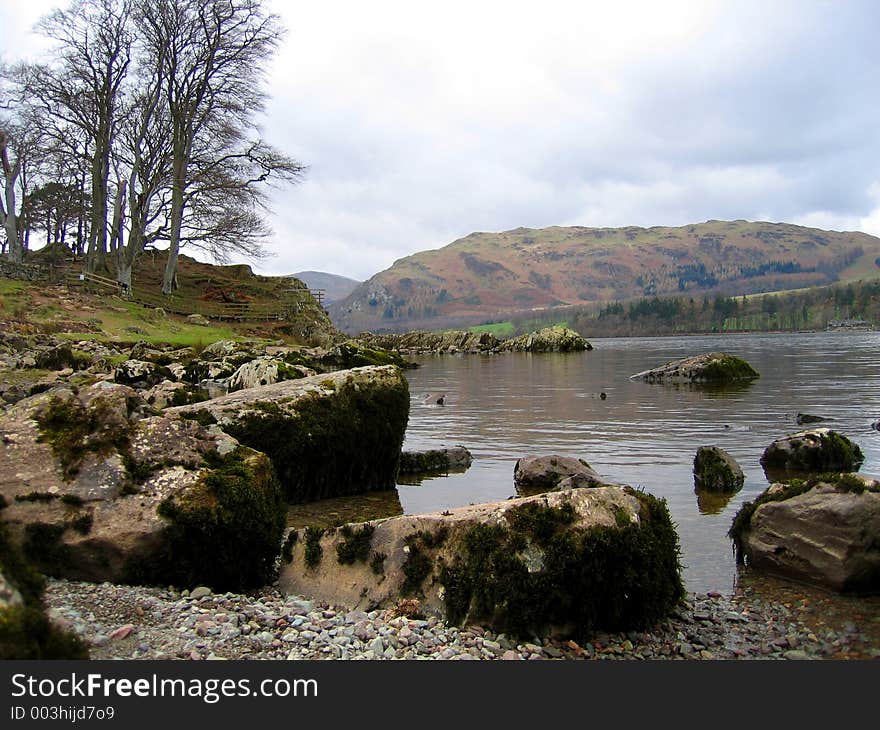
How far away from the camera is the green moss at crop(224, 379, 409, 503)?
11125mm

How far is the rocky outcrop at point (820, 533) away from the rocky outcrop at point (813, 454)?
5931mm

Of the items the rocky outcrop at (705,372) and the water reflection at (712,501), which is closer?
the water reflection at (712,501)

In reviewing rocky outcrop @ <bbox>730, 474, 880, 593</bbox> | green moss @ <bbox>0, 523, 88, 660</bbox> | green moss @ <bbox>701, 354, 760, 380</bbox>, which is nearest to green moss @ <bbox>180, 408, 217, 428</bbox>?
green moss @ <bbox>0, 523, 88, 660</bbox>

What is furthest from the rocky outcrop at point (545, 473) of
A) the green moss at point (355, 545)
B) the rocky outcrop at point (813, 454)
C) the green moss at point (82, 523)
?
the green moss at point (82, 523)

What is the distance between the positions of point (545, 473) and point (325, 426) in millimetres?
4392

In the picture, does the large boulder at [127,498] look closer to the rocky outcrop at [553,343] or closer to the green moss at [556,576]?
the green moss at [556,576]

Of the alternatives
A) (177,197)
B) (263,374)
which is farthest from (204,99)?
(263,374)

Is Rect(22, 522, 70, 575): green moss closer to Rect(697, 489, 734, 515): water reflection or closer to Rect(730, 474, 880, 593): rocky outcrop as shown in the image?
Rect(730, 474, 880, 593): rocky outcrop

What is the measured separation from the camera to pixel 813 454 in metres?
13.8

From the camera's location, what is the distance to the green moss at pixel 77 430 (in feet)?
22.6

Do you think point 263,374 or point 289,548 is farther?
point 263,374

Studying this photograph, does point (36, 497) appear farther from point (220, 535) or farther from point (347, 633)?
point (347, 633)

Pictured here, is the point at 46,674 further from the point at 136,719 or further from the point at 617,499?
the point at 617,499

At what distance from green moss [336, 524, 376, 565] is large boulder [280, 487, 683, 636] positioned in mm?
11
